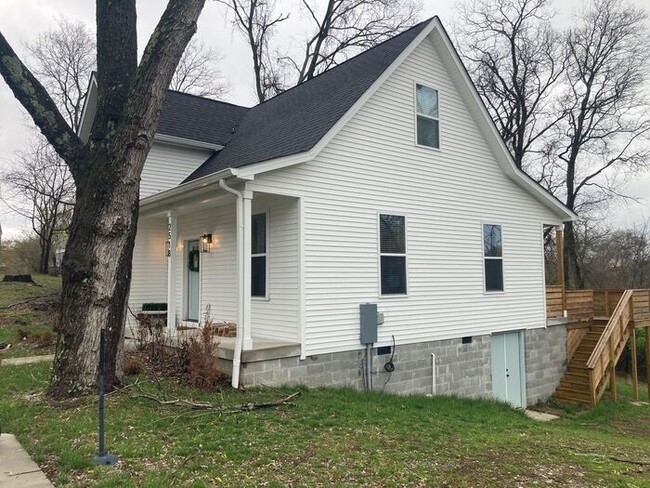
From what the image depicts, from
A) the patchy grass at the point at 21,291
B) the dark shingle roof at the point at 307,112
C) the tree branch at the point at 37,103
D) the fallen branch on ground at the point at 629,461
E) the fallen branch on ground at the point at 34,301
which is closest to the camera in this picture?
the fallen branch on ground at the point at 629,461

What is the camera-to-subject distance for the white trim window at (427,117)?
1048cm

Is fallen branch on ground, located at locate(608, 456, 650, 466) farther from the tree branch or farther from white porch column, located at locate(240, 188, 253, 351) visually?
the tree branch

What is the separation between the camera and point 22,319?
50.2 ft

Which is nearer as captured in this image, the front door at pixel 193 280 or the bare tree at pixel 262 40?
the front door at pixel 193 280

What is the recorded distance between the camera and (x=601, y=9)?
2341 cm

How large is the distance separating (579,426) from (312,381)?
6.24 m

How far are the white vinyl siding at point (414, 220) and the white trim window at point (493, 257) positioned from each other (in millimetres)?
211

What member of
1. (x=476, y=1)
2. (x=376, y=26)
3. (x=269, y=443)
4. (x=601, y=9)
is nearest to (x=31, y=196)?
(x=376, y=26)

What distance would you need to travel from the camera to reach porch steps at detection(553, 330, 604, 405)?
12594 mm

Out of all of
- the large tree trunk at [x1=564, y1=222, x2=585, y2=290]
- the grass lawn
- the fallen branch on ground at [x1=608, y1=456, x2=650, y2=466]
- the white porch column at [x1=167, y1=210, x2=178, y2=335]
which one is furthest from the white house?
the large tree trunk at [x1=564, y1=222, x2=585, y2=290]

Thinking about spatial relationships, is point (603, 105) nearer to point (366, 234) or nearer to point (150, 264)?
point (366, 234)

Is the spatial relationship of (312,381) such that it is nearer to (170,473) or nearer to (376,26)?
(170,473)

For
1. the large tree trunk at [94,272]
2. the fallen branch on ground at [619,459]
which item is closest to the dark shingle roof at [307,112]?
the large tree trunk at [94,272]

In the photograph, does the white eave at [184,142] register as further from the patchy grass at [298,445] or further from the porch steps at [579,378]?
the porch steps at [579,378]
